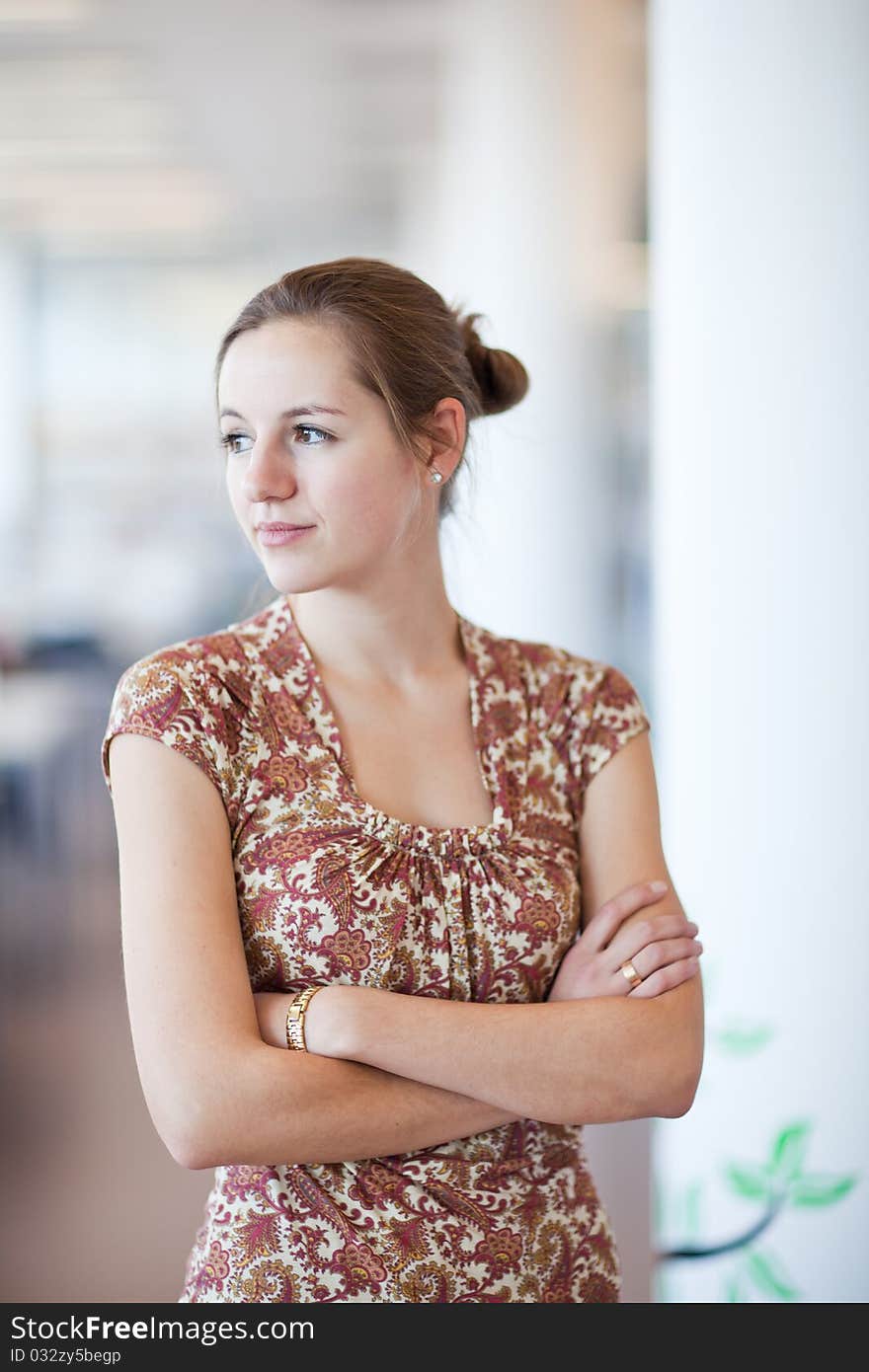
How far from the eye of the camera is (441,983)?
1.40 meters

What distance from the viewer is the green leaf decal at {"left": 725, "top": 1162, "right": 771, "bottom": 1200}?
248 cm

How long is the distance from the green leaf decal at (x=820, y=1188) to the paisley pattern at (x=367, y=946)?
1.08 m

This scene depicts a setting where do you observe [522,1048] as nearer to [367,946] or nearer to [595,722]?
[367,946]

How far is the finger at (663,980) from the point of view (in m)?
1.42

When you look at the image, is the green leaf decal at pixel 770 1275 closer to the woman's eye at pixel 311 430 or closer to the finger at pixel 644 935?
the finger at pixel 644 935

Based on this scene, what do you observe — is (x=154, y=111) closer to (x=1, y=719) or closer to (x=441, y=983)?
(x=1, y=719)

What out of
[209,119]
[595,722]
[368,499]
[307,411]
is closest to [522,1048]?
[595,722]

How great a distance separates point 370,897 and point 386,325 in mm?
629

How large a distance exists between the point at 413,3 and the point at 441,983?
4.21m

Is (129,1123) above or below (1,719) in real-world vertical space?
below

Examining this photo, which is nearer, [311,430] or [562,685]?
[311,430]

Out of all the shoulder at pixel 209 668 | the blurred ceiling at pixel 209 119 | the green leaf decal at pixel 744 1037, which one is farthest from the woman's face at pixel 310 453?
the blurred ceiling at pixel 209 119

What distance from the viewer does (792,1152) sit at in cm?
247

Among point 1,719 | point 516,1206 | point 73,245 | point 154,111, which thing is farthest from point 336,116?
point 516,1206
